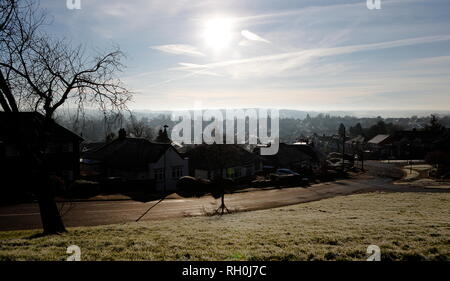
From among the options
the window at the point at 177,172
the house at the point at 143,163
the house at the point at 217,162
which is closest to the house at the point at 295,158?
the house at the point at 217,162

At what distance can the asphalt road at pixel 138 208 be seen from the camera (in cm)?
2209

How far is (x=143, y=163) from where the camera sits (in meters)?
43.7

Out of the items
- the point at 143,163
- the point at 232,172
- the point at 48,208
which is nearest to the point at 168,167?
the point at 143,163

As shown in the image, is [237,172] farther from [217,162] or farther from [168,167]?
[168,167]

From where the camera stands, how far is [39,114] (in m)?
15.4

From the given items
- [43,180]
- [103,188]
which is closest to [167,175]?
[103,188]

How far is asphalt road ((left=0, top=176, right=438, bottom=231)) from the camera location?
72.5ft

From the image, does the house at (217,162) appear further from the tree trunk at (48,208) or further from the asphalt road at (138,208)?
the tree trunk at (48,208)

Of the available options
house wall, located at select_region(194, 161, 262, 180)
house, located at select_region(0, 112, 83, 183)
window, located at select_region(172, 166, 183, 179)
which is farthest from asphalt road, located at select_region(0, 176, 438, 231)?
house wall, located at select_region(194, 161, 262, 180)

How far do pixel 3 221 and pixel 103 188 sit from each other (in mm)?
15461

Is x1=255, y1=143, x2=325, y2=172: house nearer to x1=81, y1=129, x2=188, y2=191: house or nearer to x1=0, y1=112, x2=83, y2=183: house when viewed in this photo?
x1=81, y1=129, x2=188, y2=191: house

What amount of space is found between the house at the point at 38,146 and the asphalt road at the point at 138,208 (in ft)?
12.4

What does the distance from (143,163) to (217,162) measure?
11.3 metres

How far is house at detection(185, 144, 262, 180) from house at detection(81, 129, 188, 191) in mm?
4600
